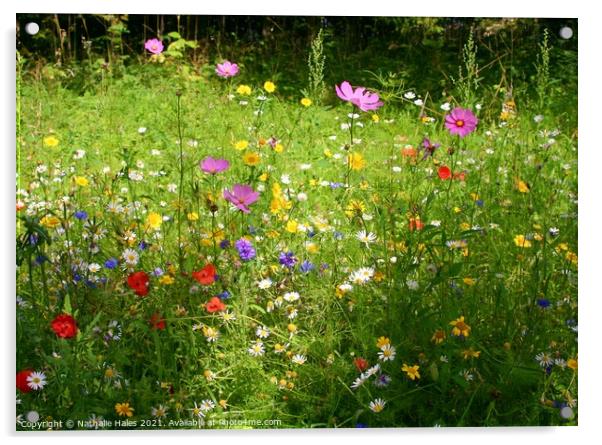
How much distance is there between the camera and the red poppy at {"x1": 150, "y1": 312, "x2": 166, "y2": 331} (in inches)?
93.7

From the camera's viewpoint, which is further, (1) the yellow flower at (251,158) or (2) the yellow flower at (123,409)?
(1) the yellow flower at (251,158)

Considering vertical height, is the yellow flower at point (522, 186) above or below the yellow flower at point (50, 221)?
above

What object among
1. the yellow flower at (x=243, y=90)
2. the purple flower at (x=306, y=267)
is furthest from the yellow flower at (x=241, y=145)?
the purple flower at (x=306, y=267)

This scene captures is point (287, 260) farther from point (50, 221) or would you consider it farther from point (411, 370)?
point (50, 221)

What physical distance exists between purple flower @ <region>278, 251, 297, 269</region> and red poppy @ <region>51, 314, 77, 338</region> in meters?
0.56

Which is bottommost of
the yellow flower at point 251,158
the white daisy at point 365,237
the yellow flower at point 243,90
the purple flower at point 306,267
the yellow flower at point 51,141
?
the purple flower at point 306,267

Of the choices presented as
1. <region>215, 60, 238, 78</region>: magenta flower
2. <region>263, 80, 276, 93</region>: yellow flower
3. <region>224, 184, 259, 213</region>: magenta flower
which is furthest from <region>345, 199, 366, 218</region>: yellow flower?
<region>215, 60, 238, 78</region>: magenta flower

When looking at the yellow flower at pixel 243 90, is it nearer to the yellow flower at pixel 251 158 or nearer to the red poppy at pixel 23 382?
the yellow flower at pixel 251 158

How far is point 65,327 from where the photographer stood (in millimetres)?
2344

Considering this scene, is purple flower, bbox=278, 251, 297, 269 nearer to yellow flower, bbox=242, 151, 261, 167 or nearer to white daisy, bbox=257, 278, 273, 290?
white daisy, bbox=257, 278, 273, 290

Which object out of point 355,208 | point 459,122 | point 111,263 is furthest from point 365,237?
point 111,263

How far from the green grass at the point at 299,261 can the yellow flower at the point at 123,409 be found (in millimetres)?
26

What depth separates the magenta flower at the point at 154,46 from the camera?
243 cm
